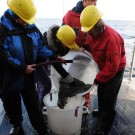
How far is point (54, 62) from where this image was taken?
2.44 metres

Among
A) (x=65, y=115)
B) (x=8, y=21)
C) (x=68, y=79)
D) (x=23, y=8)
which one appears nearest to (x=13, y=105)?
(x=65, y=115)

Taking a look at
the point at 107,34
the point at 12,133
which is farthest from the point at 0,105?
the point at 107,34

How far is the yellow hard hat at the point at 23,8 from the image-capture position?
6.73 feet

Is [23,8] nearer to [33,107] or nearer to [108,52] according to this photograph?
[108,52]

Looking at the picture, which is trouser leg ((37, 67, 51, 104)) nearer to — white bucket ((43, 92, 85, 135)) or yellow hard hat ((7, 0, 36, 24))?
white bucket ((43, 92, 85, 135))

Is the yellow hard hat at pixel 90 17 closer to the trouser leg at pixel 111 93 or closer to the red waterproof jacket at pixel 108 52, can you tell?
the red waterproof jacket at pixel 108 52

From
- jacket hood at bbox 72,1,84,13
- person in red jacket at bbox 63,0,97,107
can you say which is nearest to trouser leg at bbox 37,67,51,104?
person in red jacket at bbox 63,0,97,107

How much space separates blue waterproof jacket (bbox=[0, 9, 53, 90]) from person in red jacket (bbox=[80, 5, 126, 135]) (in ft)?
2.04

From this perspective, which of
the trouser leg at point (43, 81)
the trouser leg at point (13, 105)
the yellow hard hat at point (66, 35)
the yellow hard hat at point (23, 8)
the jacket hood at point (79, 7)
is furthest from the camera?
the jacket hood at point (79, 7)

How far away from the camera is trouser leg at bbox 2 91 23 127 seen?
246 cm

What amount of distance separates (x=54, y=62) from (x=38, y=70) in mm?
714

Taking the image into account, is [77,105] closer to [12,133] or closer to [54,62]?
[54,62]

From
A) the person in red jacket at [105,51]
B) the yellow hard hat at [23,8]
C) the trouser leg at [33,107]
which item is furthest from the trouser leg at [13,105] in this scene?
the person in red jacket at [105,51]

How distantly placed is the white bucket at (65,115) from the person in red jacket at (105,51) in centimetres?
37
